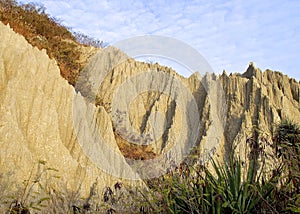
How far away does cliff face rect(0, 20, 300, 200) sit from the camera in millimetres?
6926

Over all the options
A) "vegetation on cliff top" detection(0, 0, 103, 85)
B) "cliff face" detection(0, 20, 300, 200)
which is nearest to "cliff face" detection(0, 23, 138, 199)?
"cliff face" detection(0, 20, 300, 200)

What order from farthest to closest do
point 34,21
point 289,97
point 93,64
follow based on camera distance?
point 289,97 → point 93,64 → point 34,21

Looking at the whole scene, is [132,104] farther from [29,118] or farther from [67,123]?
[29,118]

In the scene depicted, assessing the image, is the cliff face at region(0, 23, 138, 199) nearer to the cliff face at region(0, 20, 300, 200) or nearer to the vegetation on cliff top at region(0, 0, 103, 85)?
the cliff face at region(0, 20, 300, 200)

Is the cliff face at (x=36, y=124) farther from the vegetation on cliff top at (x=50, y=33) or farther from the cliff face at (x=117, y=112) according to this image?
the vegetation on cliff top at (x=50, y=33)

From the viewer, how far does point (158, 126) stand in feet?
81.0

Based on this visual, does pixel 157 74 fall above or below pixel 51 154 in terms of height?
above

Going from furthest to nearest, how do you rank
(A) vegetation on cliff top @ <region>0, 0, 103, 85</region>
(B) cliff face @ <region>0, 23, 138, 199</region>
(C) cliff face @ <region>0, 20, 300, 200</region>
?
(A) vegetation on cliff top @ <region>0, 0, 103, 85</region> → (C) cliff face @ <region>0, 20, 300, 200</region> → (B) cliff face @ <region>0, 23, 138, 199</region>

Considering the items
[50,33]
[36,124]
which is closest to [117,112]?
[50,33]

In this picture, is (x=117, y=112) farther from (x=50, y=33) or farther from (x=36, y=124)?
(x=36, y=124)

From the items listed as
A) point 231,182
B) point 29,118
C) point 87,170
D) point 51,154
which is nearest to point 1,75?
point 29,118

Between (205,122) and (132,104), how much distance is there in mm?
5642

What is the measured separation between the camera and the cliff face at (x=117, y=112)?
6926mm

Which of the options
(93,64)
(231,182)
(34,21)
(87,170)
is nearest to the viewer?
(231,182)
